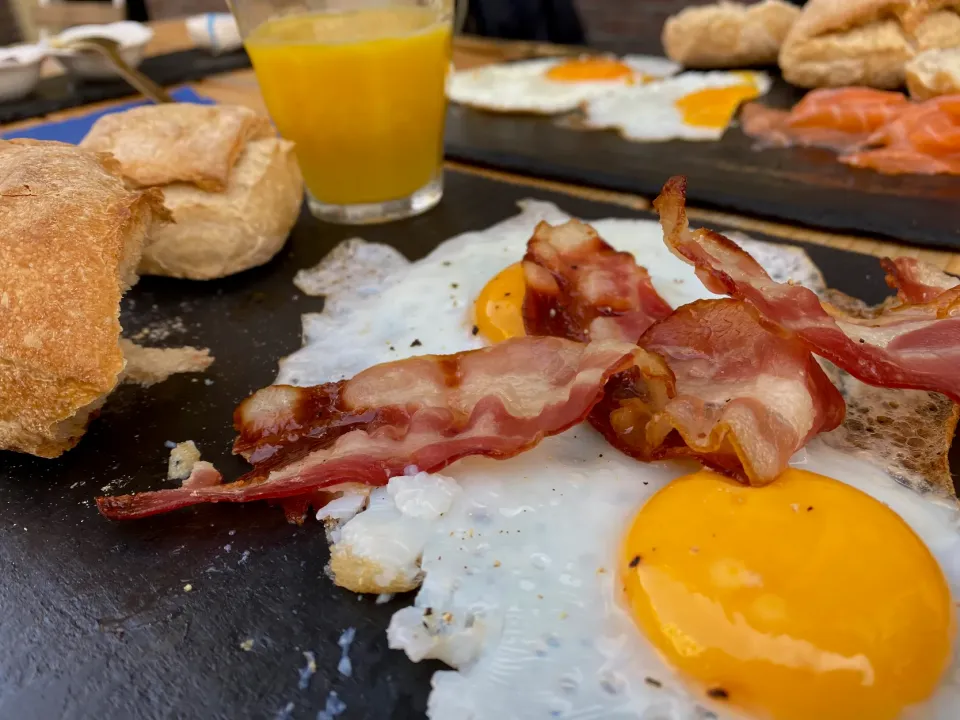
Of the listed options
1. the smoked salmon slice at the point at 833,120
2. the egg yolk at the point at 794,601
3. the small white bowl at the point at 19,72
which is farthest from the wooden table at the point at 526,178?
the egg yolk at the point at 794,601

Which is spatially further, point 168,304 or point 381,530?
point 168,304

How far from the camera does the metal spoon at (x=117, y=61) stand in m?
2.41

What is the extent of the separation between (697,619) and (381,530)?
446 mm

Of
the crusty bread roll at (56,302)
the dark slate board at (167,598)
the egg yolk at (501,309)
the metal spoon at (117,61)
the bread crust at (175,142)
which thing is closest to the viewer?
the dark slate board at (167,598)

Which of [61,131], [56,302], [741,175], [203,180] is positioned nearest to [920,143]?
[741,175]

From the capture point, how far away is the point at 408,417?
121 cm

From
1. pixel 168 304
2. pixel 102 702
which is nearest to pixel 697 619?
pixel 102 702

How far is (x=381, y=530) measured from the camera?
105cm

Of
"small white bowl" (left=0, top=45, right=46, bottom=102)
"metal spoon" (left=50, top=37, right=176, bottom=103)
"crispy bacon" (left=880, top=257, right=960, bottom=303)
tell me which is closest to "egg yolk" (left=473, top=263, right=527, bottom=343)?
"crispy bacon" (left=880, top=257, right=960, bottom=303)

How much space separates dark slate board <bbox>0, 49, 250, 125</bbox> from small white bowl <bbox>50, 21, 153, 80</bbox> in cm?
6

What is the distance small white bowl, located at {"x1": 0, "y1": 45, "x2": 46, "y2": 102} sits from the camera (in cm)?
317

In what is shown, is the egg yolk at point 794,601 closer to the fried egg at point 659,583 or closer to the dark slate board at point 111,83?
the fried egg at point 659,583

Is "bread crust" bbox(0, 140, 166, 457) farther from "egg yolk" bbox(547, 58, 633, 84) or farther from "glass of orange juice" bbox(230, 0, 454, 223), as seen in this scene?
"egg yolk" bbox(547, 58, 633, 84)

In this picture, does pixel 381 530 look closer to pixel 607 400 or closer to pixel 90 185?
pixel 607 400
